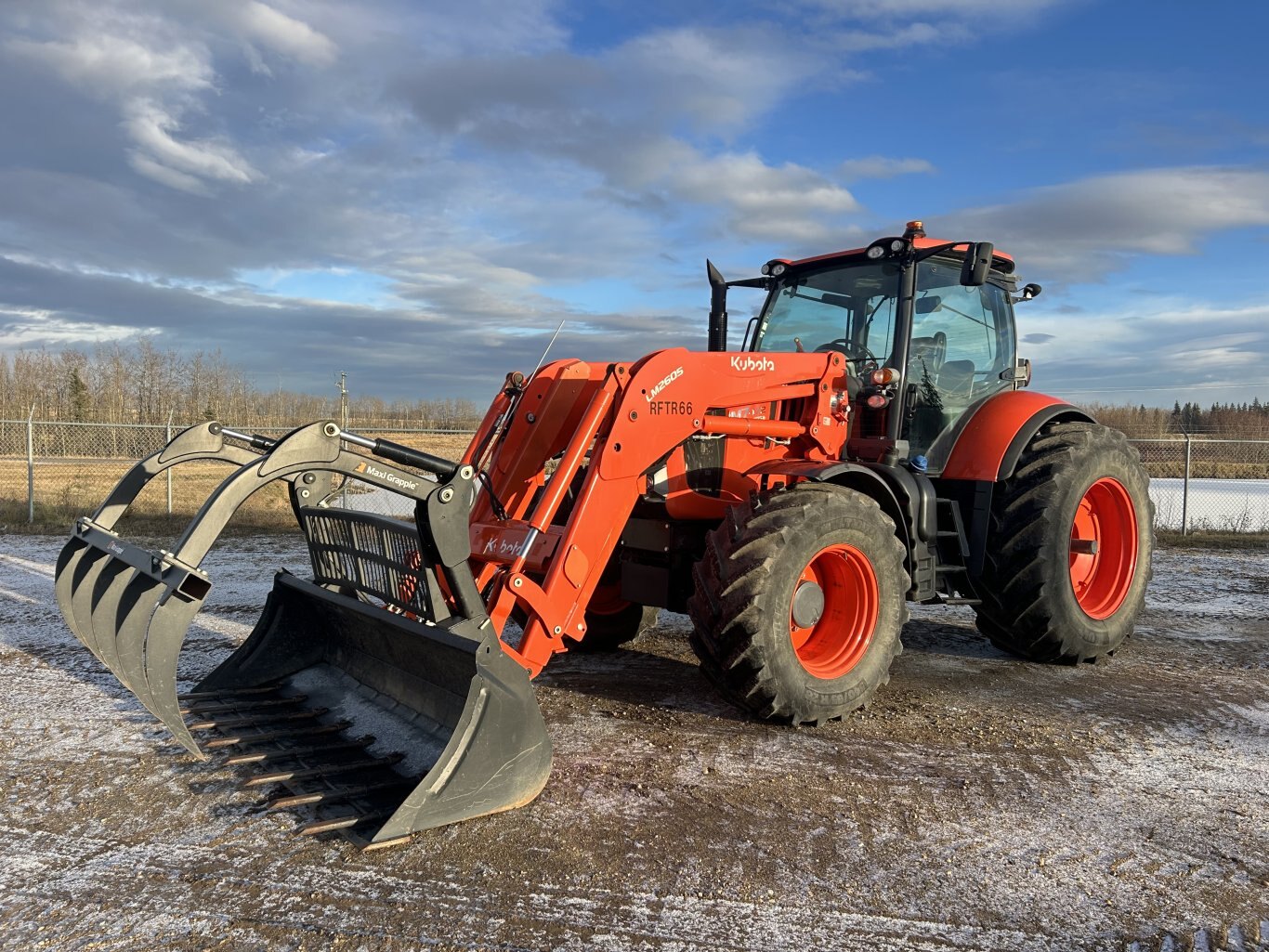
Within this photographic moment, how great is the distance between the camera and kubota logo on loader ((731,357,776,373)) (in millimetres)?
5227

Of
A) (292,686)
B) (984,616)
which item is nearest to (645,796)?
(292,686)

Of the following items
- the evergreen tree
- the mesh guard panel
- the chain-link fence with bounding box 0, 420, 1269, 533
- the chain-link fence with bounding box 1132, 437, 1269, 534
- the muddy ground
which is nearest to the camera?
the muddy ground

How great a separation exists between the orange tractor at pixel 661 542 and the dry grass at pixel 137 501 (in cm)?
619

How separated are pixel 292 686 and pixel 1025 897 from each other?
12.3ft

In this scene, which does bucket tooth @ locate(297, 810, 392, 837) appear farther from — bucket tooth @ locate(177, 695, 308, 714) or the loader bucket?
bucket tooth @ locate(177, 695, 308, 714)

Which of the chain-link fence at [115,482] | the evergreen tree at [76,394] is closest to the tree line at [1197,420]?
the chain-link fence at [115,482]

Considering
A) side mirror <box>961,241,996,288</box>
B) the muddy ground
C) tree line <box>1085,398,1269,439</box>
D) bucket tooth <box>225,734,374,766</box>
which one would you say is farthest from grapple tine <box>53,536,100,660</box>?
tree line <box>1085,398,1269,439</box>

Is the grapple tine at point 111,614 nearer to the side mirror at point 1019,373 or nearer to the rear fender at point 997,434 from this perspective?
the rear fender at point 997,434

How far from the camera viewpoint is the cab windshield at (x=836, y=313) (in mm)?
6105

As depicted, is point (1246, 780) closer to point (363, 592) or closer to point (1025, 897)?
point (1025, 897)

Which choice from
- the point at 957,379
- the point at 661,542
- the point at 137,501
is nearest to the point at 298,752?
the point at 661,542

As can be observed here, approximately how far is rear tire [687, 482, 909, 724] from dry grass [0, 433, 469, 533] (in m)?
7.25

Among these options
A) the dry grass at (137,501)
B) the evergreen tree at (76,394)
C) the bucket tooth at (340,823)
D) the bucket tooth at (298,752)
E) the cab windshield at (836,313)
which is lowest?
the bucket tooth at (340,823)

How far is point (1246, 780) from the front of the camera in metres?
4.20
